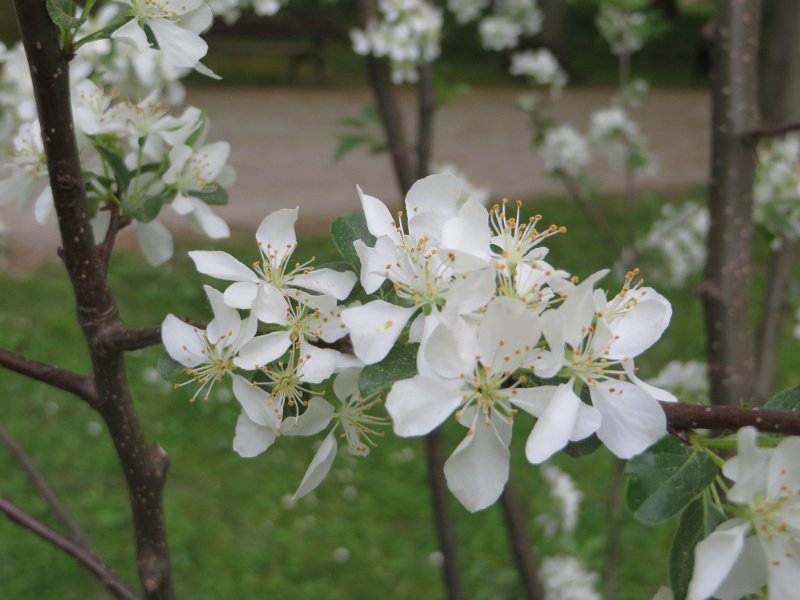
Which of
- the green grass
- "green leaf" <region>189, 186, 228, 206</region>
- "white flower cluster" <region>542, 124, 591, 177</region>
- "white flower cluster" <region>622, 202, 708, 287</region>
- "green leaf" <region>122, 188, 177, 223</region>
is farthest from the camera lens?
"white flower cluster" <region>542, 124, 591, 177</region>

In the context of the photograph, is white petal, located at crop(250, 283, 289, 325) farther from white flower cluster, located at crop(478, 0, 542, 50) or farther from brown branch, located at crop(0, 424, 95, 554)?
white flower cluster, located at crop(478, 0, 542, 50)

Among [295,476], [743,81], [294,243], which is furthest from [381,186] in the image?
[294,243]

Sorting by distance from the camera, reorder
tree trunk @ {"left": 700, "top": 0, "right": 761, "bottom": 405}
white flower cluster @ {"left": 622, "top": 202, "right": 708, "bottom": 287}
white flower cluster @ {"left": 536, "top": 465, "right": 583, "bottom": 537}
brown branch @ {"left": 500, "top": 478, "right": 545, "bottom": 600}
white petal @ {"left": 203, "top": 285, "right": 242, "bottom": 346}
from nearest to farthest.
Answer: white petal @ {"left": 203, "top": 285, "right": 242, "bottom": 346}
tree trunk @ {"left": 700, "top": 0, "right": 761, "bottom": 405}
brown branch @ {"left": 500, "top": 478, "right": 545, "bottom": 600}
white flower cluster @ {"left": 536, "top": 465, "right": 583, "bottom": 537}
white flower cluster @ {"left": 622, "top": 202, "right": 708, "bottom": 287}

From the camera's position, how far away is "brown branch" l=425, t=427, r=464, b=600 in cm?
217

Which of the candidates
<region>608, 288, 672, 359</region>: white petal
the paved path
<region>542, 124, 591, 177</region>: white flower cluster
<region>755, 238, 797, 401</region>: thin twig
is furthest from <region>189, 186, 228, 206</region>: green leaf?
the paved path

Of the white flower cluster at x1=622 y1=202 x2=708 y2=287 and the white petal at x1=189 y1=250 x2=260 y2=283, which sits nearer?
the white petal at x1=189 y1=250 x2=260 y2=283

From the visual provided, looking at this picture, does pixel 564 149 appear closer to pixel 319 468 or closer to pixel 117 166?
pixel 117 166

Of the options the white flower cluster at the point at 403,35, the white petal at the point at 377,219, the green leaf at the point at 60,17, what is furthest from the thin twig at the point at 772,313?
the green leaf at the point at 60,17

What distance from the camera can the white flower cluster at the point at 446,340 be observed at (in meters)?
0.77

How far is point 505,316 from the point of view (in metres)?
0.75

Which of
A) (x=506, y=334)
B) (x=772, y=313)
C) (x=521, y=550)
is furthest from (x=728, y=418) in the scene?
(x=772, y=313)

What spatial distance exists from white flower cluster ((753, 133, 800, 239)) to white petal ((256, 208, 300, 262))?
4.24 ft

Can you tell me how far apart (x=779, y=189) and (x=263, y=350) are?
6.10ft

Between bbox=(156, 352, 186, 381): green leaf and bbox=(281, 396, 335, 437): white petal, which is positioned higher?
bbox=(156, 352, 186, 381): green leaf
